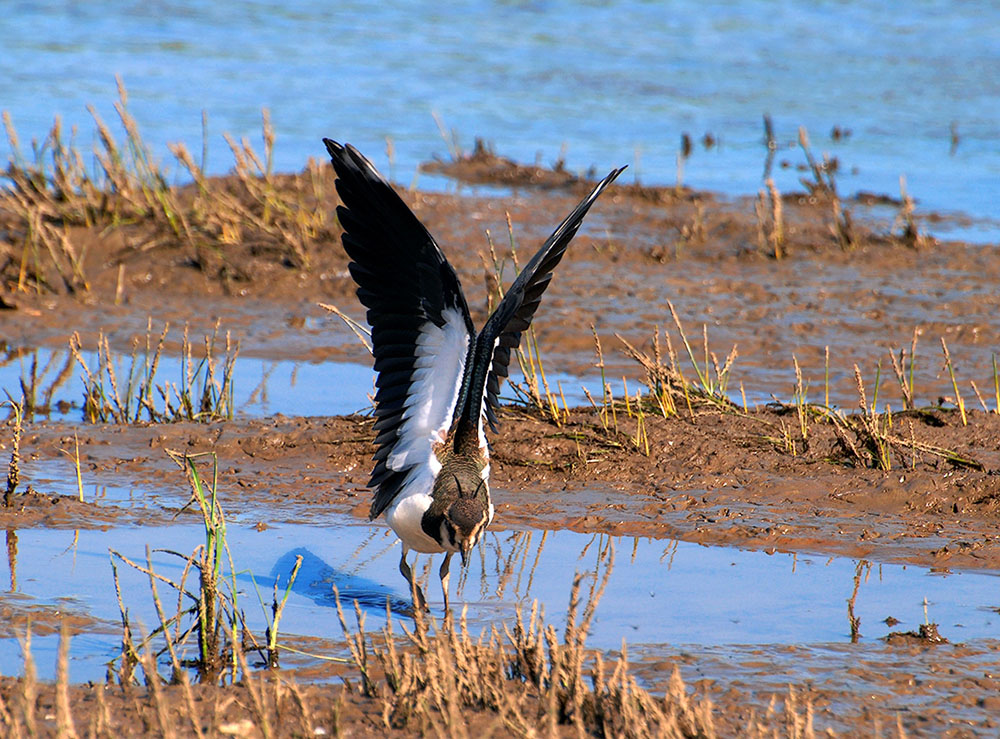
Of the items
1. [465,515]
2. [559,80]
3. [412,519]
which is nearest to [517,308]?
[465,515]

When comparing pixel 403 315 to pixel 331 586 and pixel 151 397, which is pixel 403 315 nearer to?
pixel 331 586

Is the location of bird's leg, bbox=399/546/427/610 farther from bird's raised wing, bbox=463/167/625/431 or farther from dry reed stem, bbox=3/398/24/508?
dry reed stem, bbox=3/398/24/508

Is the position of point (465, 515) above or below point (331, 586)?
above

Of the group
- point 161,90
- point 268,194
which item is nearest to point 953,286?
point 268,194

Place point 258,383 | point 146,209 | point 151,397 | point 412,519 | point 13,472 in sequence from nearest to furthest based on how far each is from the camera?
point 412,519 → point 13,472 → point 151,397 → point 258,383 → point 146,209

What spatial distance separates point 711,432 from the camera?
6.08 m

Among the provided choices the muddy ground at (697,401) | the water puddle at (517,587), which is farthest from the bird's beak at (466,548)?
the muddy ground at (697,401)

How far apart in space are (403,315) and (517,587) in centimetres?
105

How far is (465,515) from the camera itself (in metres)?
4.18

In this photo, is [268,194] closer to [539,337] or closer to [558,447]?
[539,337]

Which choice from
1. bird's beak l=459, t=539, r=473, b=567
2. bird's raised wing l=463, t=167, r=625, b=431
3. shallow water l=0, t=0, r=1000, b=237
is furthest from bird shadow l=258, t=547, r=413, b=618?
shallow water l=0, t=0, r=1000, b=237

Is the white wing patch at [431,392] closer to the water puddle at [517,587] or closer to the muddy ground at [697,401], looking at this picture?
the water puddle at [517,587]

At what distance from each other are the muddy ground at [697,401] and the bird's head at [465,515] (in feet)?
2.30

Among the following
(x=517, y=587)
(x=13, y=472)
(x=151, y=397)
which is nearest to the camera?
(x=517, y=587)
